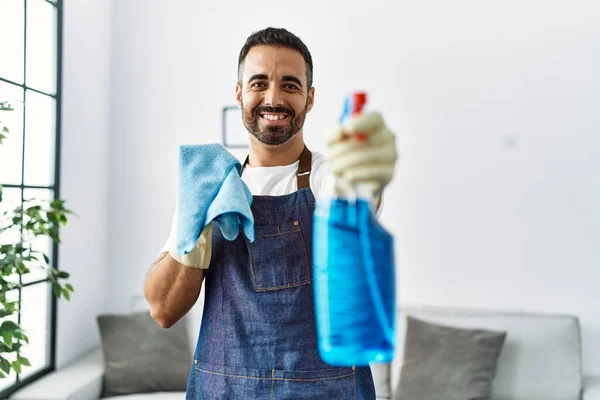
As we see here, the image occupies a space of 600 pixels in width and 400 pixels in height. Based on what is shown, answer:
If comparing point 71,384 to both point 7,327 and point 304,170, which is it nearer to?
point 7,327

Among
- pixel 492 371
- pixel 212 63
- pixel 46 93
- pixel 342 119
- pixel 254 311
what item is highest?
pixel 212 63

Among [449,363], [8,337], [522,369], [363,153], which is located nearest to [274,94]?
[363,153]

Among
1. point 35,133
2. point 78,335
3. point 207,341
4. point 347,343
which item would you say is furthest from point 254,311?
point 78,335

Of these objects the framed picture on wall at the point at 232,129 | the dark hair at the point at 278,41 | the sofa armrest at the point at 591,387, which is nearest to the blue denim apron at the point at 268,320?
the dark hair at the point at 278,41

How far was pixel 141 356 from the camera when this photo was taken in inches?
111

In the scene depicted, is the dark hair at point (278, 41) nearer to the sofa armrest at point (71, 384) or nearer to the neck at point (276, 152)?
the neck at point (276, 152)

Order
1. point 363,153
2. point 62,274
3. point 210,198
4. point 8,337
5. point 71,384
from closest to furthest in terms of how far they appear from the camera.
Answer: point 363,153 < point 210,198 < point 8,337 < point 62,274 < point 71,384

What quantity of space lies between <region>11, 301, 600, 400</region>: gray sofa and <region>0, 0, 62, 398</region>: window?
0.67ft

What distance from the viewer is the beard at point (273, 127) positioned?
1262 millimetres

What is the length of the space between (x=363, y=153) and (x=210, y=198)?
1.51ft

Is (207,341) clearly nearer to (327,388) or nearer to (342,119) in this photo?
(327,388)

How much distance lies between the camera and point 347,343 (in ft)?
2.46

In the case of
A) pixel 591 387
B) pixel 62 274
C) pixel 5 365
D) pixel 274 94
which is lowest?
pixel 591 387

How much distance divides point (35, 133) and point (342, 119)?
237 centimetres
